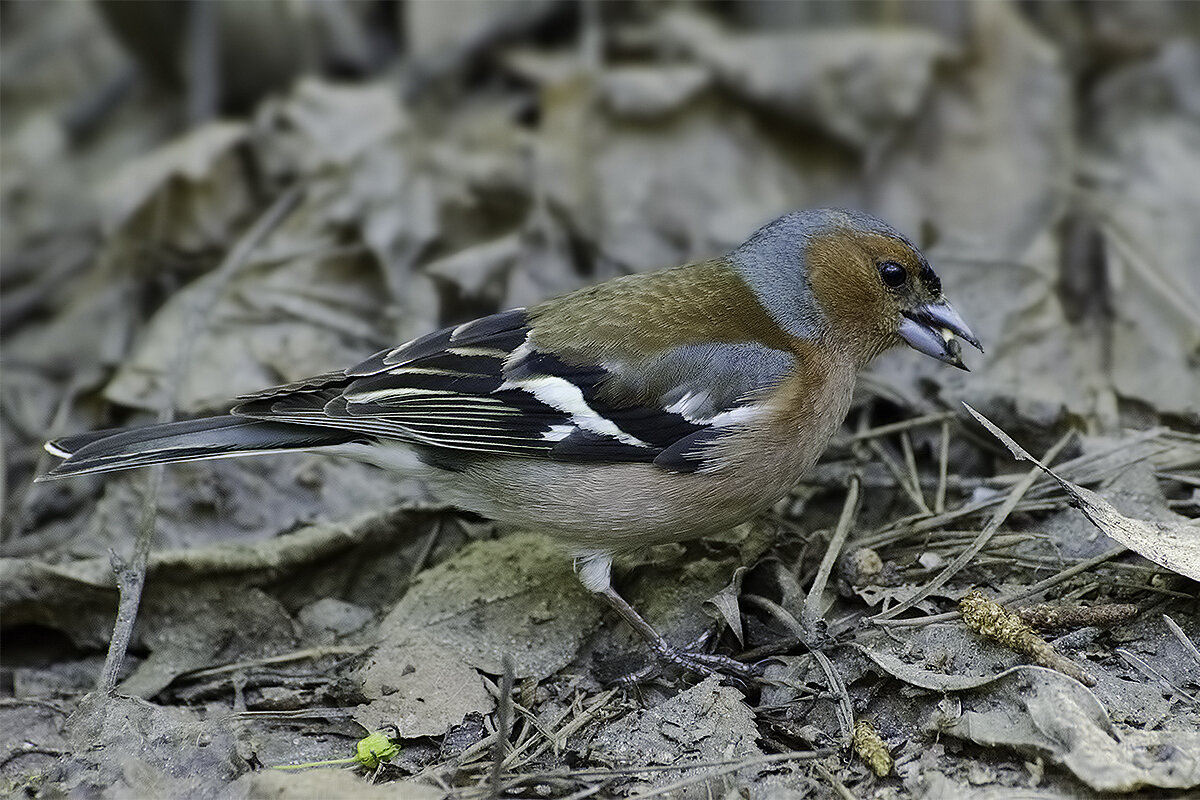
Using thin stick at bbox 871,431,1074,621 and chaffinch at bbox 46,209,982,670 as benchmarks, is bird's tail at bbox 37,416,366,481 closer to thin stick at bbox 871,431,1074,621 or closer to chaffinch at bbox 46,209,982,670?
chaffinch at bbox 46,209,982,670

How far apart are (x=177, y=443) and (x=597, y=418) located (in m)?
1.32

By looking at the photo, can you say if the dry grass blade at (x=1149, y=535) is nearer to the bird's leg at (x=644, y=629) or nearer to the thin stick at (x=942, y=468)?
the thin stick at (x=942, y=468)

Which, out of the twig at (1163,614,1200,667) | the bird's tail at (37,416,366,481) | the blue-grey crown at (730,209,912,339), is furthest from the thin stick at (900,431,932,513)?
the bird's tail at (37,416,366,481)

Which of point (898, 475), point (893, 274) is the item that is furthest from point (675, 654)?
point (893, 274)

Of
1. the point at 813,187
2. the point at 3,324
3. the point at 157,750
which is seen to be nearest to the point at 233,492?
the point at 157,750

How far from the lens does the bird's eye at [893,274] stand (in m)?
4.04

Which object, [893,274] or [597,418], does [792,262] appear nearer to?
[893,274]

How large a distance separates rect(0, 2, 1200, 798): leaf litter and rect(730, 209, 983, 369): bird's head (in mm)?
450

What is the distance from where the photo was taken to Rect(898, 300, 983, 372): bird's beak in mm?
4043

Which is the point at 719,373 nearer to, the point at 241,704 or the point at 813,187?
the point at 241,704

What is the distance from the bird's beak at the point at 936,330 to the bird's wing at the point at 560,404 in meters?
0.53

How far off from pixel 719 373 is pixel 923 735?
49.6 inches

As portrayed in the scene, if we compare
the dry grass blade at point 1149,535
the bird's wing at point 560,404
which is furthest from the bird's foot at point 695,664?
the dry grass blade at point 1149,535

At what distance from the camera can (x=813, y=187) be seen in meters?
6.04
